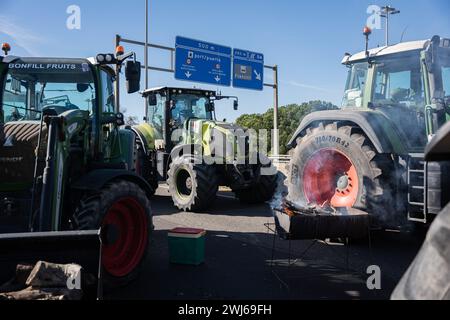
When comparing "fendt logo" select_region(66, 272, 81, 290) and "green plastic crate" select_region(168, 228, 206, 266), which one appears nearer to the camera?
"fendt logo" select_region(66, 272, 81, 290)

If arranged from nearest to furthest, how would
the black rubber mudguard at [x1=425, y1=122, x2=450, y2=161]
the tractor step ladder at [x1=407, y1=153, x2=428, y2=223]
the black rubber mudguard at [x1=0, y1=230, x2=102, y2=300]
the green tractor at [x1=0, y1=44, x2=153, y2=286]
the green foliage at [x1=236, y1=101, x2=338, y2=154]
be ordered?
1. the black rubber mudguard at [x1=425, y1=122, x2=450, y2=161]
2. the black rubber mudguard at [x1=0, y1=230, x2=102, y2=300]
3. the green tractor at [x1=0, y1=44, x2=153, y2=286]
4. the tractor step ladder at [x1=407, y1=153, x2=428, y2=223]
5. the green foliage at [x1=236, y1=101, x2=338, y2=154]

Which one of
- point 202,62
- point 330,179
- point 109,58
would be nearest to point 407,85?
point 330,179

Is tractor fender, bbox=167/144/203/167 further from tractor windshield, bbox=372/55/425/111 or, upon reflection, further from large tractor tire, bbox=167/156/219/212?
tractor windshield, bbox=372/55/425/111

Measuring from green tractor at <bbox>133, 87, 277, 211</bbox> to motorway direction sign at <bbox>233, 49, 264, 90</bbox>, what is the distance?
5.80m

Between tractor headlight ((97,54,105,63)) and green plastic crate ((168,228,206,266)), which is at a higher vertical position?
tractor headlight ((97,54,105,63))

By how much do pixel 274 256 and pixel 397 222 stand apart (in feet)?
5.43

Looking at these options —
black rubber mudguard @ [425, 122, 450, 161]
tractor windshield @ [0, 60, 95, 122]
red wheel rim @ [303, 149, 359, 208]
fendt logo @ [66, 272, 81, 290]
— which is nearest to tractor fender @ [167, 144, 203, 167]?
red wheel rim @ [303, 149, 359, 208]

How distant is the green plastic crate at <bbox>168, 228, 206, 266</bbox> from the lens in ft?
18.1

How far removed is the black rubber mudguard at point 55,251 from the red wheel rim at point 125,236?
942 millimetres

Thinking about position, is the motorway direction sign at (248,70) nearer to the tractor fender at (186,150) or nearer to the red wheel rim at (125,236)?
the tractor fender at (186,150)

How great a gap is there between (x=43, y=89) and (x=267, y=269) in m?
3.66

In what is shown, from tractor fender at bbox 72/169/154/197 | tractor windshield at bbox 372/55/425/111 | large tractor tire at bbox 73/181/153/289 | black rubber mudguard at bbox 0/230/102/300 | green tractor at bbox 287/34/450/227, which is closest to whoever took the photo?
black rubber mudguard at bbox 0/230/102/300

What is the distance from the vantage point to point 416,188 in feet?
17.3

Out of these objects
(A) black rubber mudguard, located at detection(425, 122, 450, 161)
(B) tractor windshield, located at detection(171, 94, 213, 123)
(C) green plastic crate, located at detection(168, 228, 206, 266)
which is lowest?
(C) green plastic crate, located at detection(168, 228, 206, 266)
